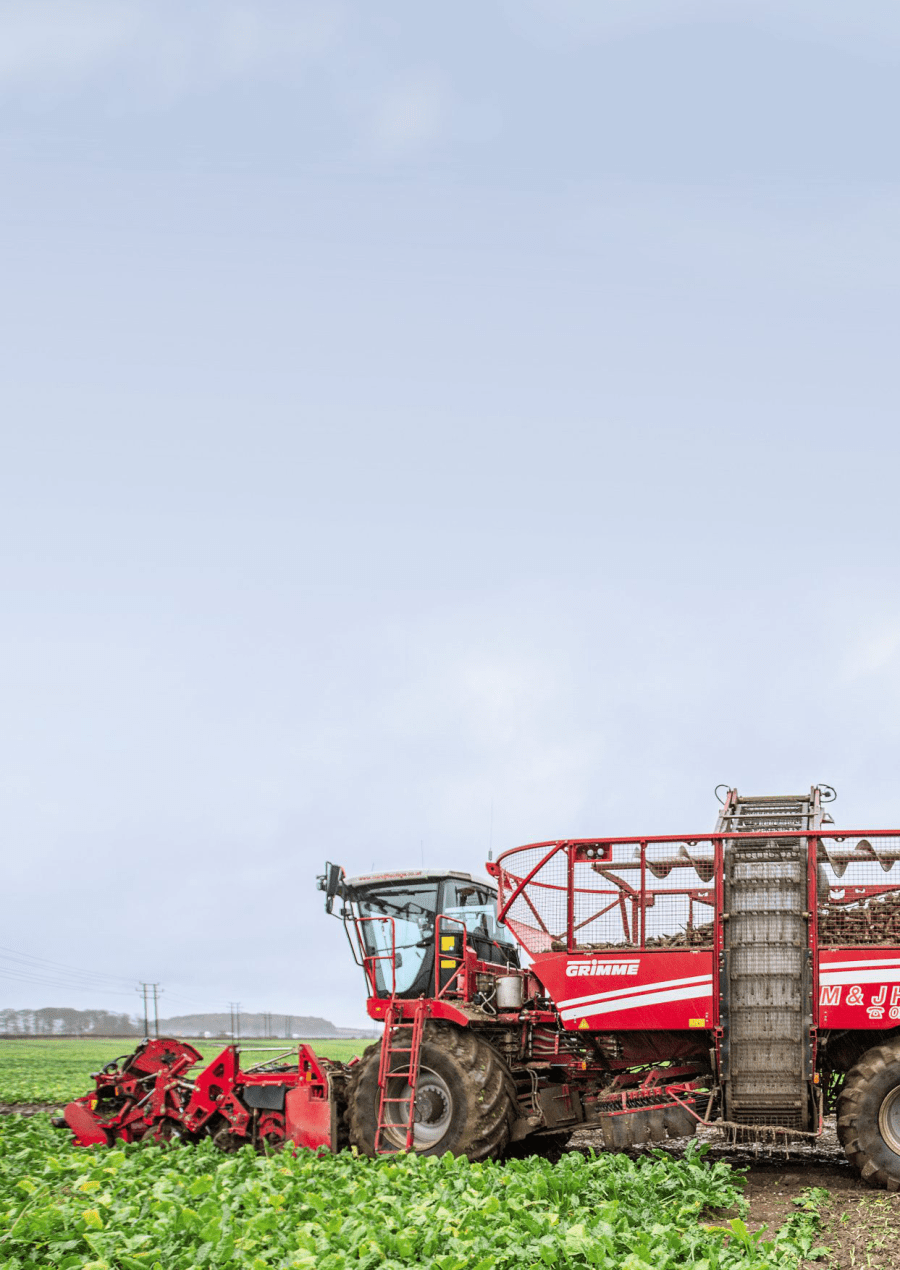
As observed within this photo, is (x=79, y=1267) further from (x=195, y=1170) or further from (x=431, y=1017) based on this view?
(x=431, y=1017)

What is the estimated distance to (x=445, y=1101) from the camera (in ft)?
40.5

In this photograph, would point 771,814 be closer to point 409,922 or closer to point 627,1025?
point 627,1025

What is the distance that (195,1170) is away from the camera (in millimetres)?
11320

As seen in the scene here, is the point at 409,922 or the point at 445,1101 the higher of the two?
the point at 409,922

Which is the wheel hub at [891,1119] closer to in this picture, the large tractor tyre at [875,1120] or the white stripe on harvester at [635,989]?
the large tractor tyre at [875,1120]

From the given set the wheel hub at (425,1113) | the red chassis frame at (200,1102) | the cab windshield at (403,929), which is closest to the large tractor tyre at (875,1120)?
the wheel hub at (425,1113)

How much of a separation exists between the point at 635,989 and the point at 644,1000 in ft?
0.43

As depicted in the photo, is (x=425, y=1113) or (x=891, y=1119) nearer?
(x=891, y=1119)

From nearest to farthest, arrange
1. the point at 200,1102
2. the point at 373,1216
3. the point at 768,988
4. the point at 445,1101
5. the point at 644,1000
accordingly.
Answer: the point at 373,1216 < the point at 768,988 < the point at 644,1000 < the point at 445,1101 < the point at 200,1102

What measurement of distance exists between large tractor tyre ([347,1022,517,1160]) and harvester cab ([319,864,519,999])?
36.3 inches

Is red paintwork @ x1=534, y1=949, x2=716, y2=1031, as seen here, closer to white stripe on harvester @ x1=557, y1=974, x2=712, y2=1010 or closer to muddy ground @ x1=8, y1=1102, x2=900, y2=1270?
white stripe on harvester @ x1=557, y1=974, x2=712, y2=1010

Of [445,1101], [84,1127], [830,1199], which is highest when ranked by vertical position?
[445,1101]

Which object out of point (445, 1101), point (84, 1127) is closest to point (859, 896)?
point (445, 1101)

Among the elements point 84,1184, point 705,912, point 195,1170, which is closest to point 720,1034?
point 705,912
